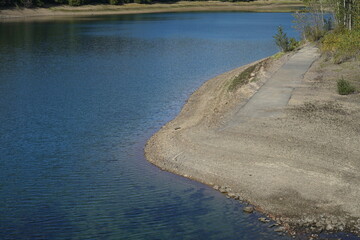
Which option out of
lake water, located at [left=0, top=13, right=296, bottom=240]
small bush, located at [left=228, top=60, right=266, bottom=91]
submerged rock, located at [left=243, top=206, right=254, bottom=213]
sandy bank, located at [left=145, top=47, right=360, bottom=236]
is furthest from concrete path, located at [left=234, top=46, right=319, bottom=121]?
submerged rock, located at [left=243, top=206, right=254, bottom=213]

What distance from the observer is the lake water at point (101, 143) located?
62.1ft

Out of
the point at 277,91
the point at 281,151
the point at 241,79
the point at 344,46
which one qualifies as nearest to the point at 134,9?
the point at 241,79

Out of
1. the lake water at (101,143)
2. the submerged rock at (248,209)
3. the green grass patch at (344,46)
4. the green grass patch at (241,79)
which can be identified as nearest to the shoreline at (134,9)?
the lake water at (101,143)

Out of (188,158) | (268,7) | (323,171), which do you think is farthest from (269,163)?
(268,7)

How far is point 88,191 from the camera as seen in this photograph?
21953 millimetres

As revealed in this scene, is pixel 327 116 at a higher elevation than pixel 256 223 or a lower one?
higher

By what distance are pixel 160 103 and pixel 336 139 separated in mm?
14990

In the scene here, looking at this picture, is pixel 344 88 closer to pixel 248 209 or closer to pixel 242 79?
pixel 242 79

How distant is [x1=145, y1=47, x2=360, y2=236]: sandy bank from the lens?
65.0 ft

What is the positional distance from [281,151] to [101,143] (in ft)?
31.9

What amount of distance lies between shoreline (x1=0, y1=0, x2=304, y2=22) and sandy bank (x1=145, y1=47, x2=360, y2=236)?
84.9 m

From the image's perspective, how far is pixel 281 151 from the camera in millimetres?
24359

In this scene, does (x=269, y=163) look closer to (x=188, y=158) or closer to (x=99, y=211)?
(x=188, y=158)

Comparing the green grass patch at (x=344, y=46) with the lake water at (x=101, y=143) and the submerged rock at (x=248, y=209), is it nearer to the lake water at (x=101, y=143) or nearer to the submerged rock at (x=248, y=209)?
the lake water at (x=101, y=143)
